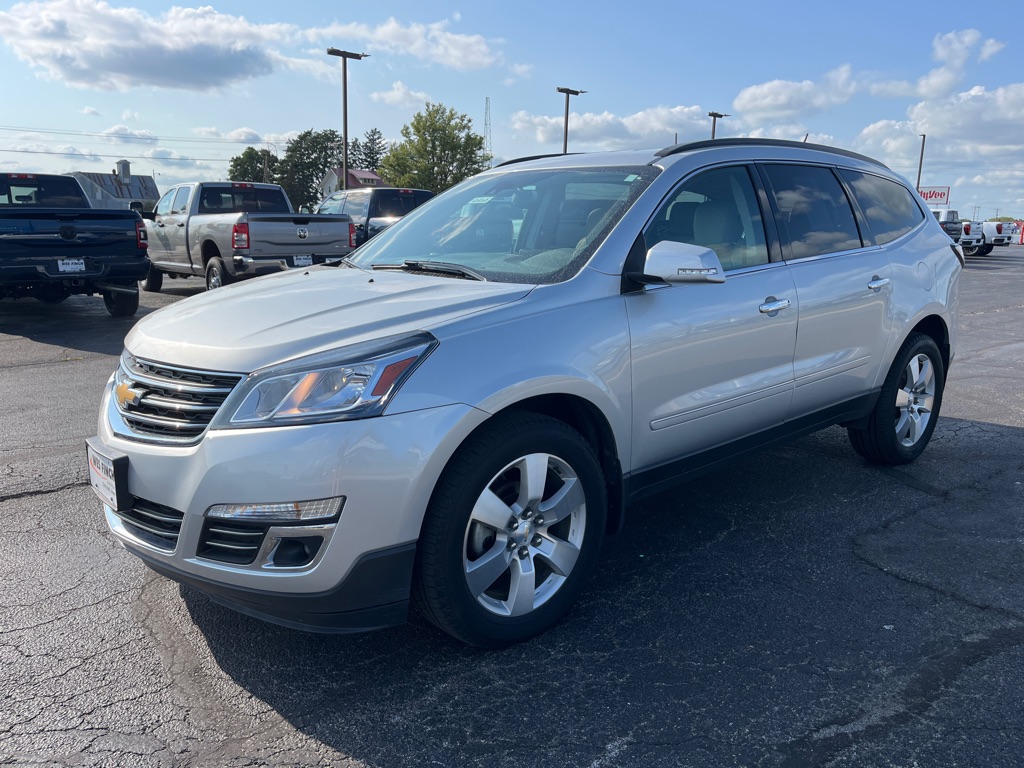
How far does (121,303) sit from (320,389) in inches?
403

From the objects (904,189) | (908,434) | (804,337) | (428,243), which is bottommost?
(908,434)

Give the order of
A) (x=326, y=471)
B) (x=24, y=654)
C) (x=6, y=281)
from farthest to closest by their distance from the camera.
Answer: (x=6, y=281) → (x=24, y=654) → (x=326, y=471)

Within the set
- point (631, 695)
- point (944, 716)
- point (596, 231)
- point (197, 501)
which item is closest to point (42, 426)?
point (197, 501)

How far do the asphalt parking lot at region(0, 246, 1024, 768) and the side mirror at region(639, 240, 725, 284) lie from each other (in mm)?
1275

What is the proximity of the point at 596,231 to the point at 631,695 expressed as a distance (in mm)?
→ 1803

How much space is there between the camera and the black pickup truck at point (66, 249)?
382 inches

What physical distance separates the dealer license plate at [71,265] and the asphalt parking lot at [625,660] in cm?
649

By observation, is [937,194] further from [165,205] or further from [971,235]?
[165,205]

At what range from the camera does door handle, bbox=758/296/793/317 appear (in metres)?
3.82

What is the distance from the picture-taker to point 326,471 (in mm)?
2457

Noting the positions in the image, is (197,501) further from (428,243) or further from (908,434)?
(908,434)

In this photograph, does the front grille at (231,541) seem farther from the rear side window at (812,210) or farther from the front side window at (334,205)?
the front side window at (334,205)

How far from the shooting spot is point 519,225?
3.84 m

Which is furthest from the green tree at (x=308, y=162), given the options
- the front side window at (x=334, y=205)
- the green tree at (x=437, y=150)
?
the front side window at (x=334, y=205)
